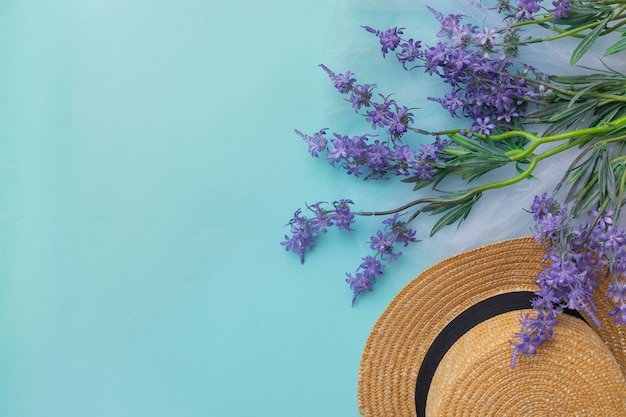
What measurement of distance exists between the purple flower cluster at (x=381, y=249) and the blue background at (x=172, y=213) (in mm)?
33

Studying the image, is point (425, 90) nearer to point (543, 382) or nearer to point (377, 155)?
point (377, 155)

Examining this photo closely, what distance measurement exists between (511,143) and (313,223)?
379 millimetres

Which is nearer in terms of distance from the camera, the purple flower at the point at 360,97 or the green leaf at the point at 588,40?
the green leaf at the point at 588,40

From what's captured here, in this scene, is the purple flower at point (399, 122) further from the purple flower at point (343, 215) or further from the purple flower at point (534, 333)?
the purple flower at point (534, 333)

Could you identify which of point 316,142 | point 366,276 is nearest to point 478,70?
point 316,142

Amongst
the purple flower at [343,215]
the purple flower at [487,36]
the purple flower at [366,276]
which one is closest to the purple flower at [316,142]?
the purple flower at [343,215]

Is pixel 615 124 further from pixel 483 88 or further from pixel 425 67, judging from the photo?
pixel 425 67

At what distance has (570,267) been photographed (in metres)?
1.04

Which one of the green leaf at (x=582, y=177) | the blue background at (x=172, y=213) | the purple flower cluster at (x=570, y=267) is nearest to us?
the purple flower cluster at (x=570, y=267)

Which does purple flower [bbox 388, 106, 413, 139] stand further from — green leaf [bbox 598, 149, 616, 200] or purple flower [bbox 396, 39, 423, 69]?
green leaf [bbox 598, 149, 616, 200]

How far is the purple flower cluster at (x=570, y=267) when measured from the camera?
3.36ft

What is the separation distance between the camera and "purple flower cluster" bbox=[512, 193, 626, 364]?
102 cm

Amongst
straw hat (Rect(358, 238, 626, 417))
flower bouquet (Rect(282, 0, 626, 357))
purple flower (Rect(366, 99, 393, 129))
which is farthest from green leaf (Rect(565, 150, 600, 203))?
purple flower (Rect(366, 99, 393, 129))

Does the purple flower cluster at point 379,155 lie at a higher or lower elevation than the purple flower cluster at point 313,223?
higher
